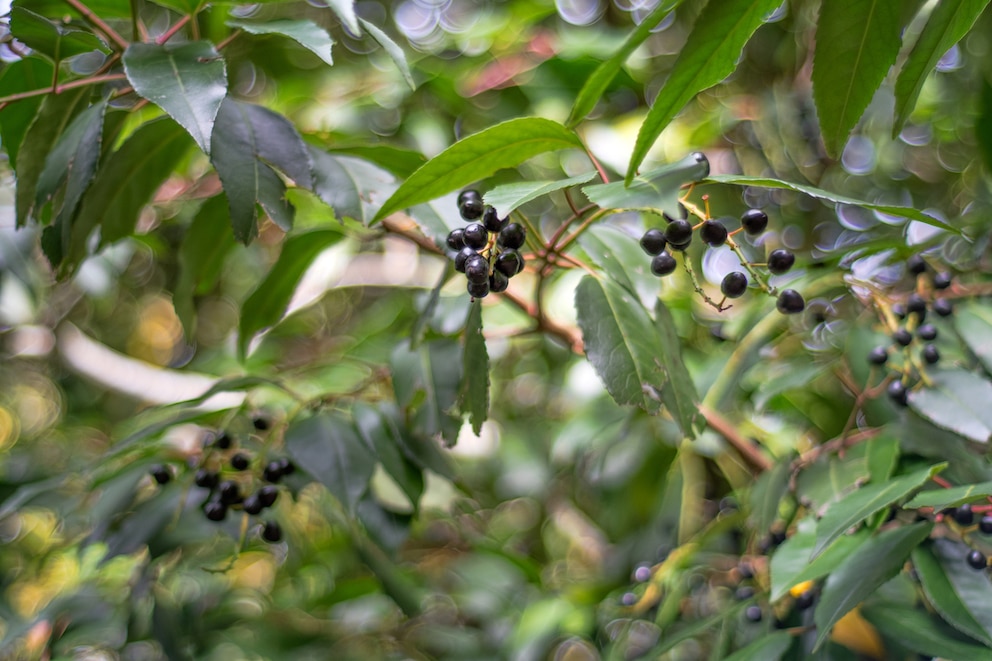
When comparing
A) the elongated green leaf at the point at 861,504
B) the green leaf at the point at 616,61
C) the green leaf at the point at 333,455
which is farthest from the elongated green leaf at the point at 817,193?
the green leaf at the point at 333,455

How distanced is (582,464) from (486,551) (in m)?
0.29

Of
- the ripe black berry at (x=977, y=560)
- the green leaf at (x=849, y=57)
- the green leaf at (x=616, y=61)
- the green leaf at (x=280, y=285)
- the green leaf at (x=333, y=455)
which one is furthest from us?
the green leaf at (x=280, y=285)

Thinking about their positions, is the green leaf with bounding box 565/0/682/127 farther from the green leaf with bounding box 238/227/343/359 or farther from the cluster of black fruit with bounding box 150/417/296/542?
the cluster of black fruit with bounding box 150/417/296/542

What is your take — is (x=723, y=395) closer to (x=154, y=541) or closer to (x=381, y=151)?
(x=381, y=151)

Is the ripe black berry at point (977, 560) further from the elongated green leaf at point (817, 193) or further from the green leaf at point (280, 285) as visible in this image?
the green leaf at point (280, 285)

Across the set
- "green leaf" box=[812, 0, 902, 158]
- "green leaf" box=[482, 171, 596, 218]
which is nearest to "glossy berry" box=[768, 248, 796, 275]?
"green leaf" box=[812, 0, 902, 158]

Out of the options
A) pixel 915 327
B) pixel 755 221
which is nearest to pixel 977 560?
pixel 915 327

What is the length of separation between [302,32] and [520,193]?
33 centimetres

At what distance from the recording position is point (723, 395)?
1.12 m

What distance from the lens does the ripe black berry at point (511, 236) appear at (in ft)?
2.25

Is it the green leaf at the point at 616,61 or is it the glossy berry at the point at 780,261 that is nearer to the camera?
the green leaf at the point at 616,61

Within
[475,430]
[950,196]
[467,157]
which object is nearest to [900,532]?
[475,430]

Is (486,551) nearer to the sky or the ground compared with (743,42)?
nearer to the ground

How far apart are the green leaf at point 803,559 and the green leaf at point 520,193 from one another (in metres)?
0.45
